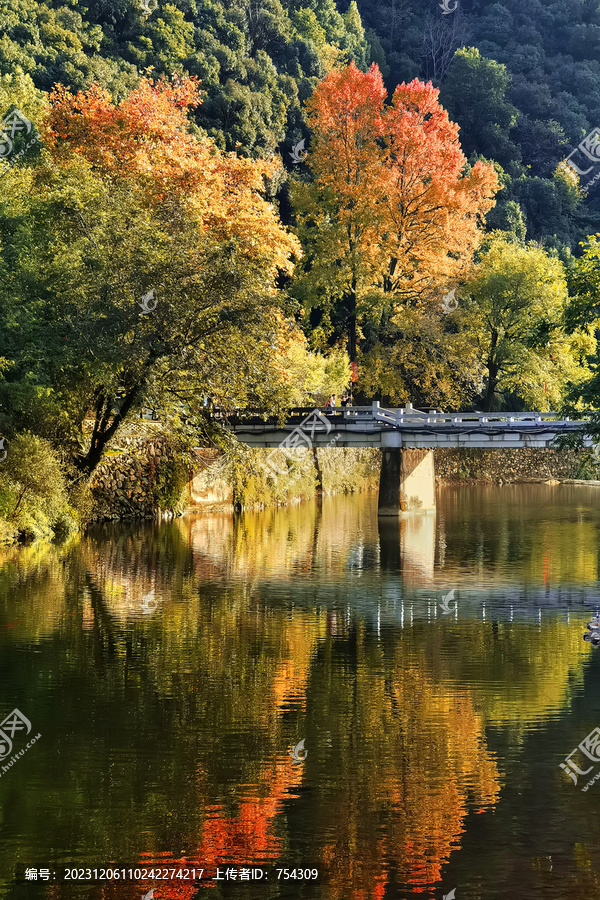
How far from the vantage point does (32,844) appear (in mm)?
9945

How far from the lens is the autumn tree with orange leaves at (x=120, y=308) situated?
30.9 meters

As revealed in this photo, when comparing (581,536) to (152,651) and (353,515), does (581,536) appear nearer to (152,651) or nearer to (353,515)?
(353,515)

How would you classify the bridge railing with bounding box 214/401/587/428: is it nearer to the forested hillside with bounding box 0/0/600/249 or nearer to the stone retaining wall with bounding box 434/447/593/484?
the forested hillside with bounding box 0/0/600/249

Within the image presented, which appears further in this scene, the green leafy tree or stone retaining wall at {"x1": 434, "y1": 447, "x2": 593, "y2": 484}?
stone retaining wall at {"x1": 434, "y1": 447, "x2": 593, "y2": 484}

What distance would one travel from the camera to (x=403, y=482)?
45031 millimetres
